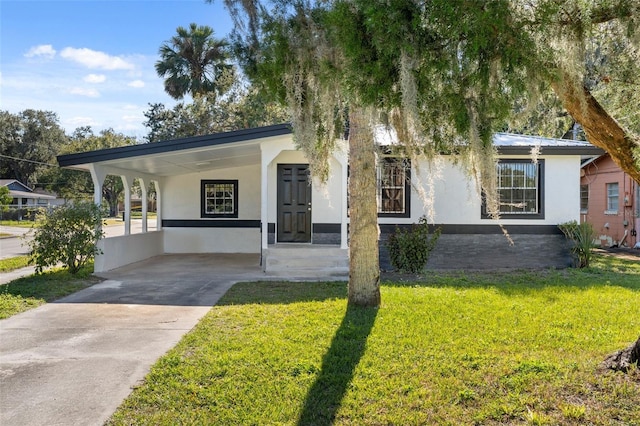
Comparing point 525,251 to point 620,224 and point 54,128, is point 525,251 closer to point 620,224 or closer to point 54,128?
point 620,224

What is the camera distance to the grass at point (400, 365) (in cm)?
318

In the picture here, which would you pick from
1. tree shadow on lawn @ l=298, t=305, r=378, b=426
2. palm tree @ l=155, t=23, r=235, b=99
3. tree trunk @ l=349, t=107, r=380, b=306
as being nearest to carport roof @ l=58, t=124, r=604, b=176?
tree trunk @ l=349, t=107, r=380, b=306

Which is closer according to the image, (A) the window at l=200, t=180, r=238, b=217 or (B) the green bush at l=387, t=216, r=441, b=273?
(B) the green bush at l=387, t=216, r=441, b=273

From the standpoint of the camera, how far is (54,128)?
4381 cm

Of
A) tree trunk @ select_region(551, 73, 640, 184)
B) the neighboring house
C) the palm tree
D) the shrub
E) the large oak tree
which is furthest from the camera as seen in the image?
the palm tree

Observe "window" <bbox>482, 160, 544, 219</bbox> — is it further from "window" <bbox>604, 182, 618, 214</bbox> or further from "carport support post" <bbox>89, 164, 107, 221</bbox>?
"carport support post" <bbox>89, 164, 107, 221</bbox>

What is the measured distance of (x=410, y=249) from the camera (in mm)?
9453

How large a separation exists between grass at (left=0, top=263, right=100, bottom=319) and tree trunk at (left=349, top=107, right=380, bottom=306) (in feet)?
15.0

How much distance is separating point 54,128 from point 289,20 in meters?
47.6

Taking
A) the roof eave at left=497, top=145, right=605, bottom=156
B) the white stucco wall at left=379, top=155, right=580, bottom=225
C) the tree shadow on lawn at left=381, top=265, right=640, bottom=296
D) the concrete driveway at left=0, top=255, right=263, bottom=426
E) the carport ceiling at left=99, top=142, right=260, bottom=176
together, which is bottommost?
the concrete driveway at left=0, top=255, right=263, bottom=426

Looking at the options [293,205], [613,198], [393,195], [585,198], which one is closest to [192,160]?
[293,205]

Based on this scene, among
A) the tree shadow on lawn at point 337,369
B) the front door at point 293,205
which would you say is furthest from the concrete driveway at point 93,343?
the front door at point 293,205

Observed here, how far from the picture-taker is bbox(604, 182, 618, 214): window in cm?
1559

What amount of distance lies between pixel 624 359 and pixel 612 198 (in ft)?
47.1
